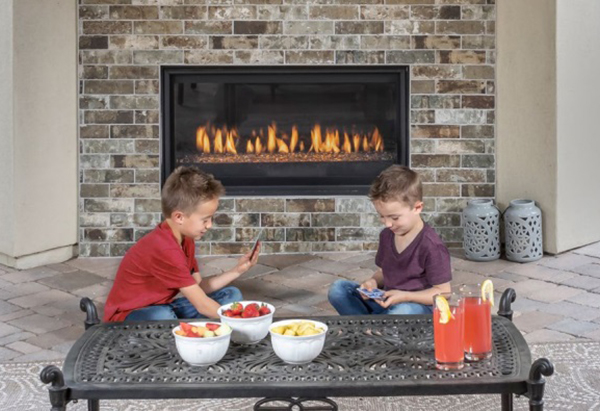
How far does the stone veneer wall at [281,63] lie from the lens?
5.38m

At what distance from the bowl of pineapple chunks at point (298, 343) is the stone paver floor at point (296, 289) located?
1.66m

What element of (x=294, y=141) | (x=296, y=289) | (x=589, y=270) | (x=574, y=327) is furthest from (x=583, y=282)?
(x=294, y=141)

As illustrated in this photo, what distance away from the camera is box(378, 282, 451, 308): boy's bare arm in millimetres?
3252

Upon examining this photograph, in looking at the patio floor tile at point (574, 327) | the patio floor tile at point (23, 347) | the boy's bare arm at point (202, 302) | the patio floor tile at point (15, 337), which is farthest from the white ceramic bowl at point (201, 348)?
the patio floor tile at point (574, 327)

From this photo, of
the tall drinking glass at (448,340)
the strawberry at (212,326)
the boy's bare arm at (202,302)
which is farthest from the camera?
the boy's bare arm at (202,302)

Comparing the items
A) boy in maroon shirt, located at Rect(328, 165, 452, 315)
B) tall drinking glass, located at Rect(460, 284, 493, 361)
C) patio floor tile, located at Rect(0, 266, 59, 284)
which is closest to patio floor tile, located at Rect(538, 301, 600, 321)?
boy in maroon shirt, located at Rect(328, 165, 452, 315)

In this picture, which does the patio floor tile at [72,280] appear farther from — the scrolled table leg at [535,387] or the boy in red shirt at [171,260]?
the scrolled table leg at [535,387]

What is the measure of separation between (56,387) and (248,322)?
52 centimetres

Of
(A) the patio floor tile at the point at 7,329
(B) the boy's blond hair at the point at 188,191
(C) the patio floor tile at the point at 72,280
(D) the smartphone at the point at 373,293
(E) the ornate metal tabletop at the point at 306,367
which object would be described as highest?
(B) the boy's blond hair at the point at 188,191

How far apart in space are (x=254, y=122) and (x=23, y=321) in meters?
1.72

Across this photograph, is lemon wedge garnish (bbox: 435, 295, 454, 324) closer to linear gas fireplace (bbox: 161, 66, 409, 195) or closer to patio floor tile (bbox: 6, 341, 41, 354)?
patio floor tile (bbox: 6, 341, 41, 354)

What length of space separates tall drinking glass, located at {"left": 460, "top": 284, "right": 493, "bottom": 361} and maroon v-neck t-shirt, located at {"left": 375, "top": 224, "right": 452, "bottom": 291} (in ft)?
2.31

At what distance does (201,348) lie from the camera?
251cm

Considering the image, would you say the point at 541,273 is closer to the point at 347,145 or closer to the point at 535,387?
the point at 347,145
